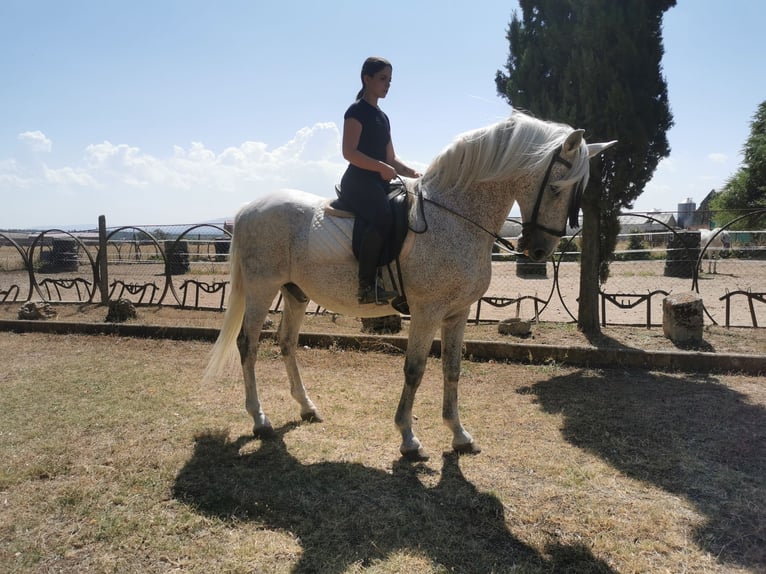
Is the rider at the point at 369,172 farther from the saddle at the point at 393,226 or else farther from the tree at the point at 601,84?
the tree at the point at 601,84

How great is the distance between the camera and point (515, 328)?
285 inches

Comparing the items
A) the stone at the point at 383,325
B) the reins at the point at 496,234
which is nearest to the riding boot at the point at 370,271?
the reins at the point at 496,234

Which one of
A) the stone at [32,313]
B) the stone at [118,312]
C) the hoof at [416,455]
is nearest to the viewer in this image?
the hoof at [416,455]

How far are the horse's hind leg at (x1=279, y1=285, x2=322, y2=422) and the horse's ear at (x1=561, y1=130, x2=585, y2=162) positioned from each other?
2473 millimetres

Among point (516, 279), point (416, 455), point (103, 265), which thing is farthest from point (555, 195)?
point (516, 279)

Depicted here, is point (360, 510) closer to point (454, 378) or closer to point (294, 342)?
point (454, 378)

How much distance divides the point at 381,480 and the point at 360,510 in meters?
0.39

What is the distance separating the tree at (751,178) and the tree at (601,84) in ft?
72.7

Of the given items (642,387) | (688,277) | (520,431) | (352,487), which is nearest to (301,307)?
(352,487)

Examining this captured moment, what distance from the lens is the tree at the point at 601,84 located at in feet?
19.9

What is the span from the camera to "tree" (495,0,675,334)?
19.9ft

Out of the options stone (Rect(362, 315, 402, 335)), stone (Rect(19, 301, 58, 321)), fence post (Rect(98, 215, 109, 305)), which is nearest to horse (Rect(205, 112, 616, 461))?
stone (Rect(362, 315, 402, 335))

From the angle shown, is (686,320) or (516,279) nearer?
(686,320)

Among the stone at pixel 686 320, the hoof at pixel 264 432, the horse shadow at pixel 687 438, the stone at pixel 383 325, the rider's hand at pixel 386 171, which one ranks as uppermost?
the rider's hand at pixel 386 171
